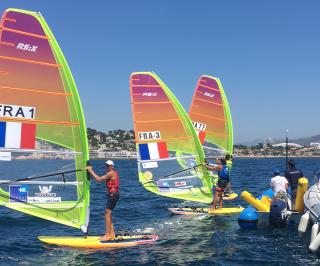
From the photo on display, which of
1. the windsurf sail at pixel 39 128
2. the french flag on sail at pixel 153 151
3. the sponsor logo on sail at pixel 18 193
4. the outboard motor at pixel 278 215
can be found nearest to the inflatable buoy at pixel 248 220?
the outboard motor at pixel 278 215

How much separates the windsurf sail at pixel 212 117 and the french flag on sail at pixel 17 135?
1092 centimetres

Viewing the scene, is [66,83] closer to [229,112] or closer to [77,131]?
[77,131]

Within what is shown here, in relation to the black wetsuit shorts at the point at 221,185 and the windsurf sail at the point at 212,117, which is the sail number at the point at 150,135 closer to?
the black wetsuit shorts at the point at 221,185

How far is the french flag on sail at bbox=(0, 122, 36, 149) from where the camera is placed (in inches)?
360

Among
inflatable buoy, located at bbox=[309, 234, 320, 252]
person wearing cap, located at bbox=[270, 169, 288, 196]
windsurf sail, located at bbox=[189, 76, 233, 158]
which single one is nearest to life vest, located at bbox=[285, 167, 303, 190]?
person wearing cap, located at bbox=[270, 169, 288, 196]

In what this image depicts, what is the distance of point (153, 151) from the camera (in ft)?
49.2

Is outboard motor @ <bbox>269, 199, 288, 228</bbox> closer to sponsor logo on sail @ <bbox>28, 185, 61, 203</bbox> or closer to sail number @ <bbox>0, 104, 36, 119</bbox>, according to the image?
sponsor logo on sail @ <bbox>28, 185, 61, 203</bbox>

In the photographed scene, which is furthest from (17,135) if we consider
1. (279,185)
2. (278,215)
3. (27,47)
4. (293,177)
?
(293,177)

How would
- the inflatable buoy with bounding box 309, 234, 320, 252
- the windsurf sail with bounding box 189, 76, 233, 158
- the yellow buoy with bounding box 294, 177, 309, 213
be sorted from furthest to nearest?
the windsurf sail with bounding box 189, 76, 233, 158 → the yellow buoy with bounding box 294, 177, 309, 213 → the inflatable buoy with bounding box 309, 234, 320, 252

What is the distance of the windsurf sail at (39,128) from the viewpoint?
360 inches

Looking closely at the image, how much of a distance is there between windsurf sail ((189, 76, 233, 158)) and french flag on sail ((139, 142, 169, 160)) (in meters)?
4.63

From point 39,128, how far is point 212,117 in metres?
11.5

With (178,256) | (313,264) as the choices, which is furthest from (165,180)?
(313,264)

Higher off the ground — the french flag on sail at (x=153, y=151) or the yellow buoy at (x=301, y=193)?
the french flag on sail at (x=153, y=151)
